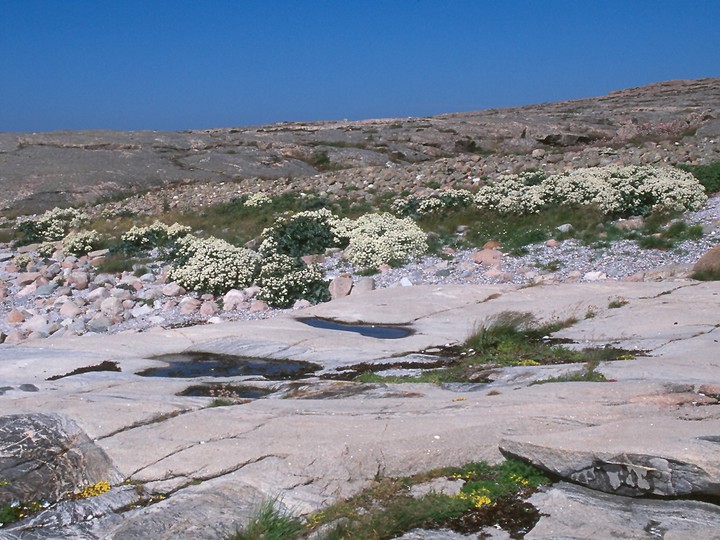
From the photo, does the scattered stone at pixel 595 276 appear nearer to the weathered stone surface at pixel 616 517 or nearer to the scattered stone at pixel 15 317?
the weathered stone surface at pixel 616 517

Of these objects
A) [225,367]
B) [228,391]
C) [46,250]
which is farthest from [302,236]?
[228,391]

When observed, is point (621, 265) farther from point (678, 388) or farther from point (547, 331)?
point (678, 388)

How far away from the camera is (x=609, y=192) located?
19.6 metres

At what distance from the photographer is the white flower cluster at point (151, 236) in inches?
832

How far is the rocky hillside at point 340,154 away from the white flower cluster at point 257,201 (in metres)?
2.33

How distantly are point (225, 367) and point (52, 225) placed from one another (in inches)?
687

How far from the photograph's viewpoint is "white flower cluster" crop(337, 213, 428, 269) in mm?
17547

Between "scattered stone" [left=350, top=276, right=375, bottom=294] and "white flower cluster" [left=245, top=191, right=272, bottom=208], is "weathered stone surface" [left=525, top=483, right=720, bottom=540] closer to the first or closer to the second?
"scattered stone" [left=350, top=276, right=375, bottom=294]

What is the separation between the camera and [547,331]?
34.9 ft

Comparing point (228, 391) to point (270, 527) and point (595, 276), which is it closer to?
point (270, 527)

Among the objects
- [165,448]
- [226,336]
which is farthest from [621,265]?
[165,448]

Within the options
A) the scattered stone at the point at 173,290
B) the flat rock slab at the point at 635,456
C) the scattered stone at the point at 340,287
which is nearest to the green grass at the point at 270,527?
the flat rock slab at the point at 635,456

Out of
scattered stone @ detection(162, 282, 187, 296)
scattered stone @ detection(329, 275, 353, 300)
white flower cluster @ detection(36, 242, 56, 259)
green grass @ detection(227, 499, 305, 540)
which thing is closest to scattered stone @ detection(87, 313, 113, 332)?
scattered stone @ detection(162, 282, 187, 296)

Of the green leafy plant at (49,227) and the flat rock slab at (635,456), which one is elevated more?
the green leafy plant at (49,227)
